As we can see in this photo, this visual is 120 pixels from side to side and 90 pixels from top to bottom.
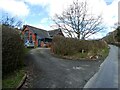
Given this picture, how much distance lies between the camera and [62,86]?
948cm

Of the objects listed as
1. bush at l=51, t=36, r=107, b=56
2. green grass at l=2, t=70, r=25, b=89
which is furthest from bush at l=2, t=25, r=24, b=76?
bush at l=51, t=36, r=107, b=56

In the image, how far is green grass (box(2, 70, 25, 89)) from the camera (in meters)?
8.99

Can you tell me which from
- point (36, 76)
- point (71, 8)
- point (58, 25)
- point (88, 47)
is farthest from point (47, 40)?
point (36, 76)

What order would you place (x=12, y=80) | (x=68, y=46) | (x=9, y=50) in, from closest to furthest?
(x=12, y=80), (x=9, y=50), (x=68, y=46)

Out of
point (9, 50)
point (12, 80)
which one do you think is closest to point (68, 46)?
point (9, 50)

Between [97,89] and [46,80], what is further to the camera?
[46,80]

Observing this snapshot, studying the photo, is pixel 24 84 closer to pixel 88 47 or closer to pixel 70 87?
pixel 70 87

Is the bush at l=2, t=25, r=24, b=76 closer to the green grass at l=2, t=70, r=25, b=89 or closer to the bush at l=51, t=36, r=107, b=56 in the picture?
the green grass at l=2, t=70, r=25, b=89

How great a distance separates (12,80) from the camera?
9.81 meters

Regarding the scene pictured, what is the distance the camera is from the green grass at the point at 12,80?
8986mm

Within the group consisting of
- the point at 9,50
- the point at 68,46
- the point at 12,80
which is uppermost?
the point at 9,50

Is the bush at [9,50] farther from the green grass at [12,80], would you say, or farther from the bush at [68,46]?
the bush at [68,46]

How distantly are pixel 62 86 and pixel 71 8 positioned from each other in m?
35.7

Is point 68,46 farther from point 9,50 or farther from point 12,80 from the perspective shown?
point 12,80
